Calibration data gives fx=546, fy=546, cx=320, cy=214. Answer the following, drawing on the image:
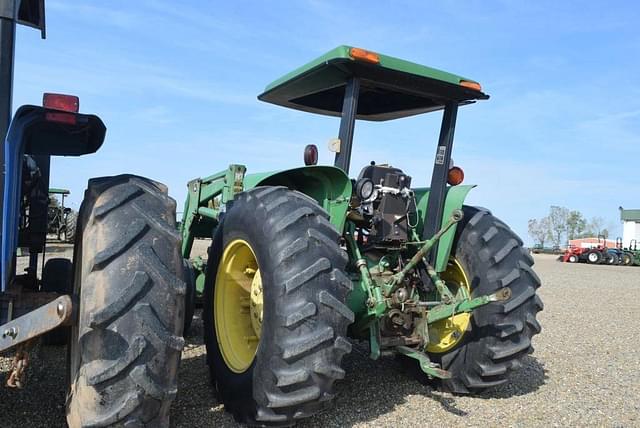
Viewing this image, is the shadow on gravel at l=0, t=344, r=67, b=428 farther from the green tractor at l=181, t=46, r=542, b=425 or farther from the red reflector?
the red reflector

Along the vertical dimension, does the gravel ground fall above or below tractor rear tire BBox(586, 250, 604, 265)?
above

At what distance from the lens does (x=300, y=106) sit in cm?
555

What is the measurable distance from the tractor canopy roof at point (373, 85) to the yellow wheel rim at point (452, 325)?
1420 millimetres

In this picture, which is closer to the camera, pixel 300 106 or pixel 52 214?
pixel 300 106

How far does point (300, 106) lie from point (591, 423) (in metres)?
3.77

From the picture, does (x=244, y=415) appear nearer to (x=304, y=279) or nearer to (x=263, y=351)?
(x=263, y=351)

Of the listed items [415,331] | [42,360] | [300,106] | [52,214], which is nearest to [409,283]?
[415,331]

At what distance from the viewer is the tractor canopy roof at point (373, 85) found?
3934 mm

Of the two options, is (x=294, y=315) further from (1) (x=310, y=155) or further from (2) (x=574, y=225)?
(2) (x=574, y=225)

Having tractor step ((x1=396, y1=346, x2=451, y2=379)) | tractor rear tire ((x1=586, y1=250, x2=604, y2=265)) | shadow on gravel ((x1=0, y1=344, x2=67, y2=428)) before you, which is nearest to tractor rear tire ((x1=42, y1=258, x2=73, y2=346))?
shadow on gravel ((x1=0, y1=344, x2=67, y2=428))

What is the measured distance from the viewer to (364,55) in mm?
3760

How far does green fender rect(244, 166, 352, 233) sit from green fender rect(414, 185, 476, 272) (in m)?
0.92

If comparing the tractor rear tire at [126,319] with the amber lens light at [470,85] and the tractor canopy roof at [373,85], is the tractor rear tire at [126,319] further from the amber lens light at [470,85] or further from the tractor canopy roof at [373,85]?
the amber lens light at [470,85]

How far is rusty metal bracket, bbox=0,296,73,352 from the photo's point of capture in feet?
7.18
